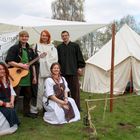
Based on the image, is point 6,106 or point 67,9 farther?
point 67,9

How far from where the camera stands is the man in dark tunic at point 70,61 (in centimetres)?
629

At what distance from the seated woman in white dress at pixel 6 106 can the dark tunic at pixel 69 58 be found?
1309 mm

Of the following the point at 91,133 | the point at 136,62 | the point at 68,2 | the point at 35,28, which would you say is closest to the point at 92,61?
the point at 136,62

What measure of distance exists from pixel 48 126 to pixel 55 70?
92cm

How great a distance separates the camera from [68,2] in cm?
3005

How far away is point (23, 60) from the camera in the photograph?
227 inches

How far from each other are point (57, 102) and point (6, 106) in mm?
941

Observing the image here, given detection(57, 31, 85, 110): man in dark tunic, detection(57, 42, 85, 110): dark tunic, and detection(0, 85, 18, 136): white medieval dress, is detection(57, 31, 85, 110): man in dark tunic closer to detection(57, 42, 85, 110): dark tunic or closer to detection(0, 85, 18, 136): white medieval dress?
detection(57, 42, 85, 110): dark tunic

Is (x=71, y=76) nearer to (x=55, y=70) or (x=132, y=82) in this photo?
(x=55, y=70)

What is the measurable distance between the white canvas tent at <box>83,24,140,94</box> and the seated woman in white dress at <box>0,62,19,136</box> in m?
5.22

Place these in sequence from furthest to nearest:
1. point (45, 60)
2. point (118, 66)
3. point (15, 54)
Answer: point (118, 66) → point (45, 60) → point (15, 54)

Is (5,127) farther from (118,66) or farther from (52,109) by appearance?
(118,66)

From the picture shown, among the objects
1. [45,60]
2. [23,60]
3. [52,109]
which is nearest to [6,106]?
[52,109]

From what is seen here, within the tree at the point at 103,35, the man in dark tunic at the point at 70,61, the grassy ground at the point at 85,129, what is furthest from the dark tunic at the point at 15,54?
the tree at the point at 103,35
